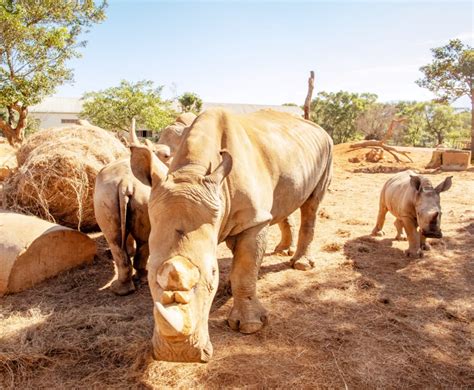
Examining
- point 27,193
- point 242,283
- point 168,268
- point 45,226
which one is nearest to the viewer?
point 168,268

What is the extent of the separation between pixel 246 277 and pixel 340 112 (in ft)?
128

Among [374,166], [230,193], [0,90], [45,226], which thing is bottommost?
[374,166]

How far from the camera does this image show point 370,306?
14.4ft

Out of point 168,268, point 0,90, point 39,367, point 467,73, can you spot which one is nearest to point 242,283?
point 168,268

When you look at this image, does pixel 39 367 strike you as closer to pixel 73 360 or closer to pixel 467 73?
pixel 73 360

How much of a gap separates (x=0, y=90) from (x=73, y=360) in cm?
1313

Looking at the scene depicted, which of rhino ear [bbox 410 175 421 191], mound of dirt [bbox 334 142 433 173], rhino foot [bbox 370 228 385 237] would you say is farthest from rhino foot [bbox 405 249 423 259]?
mound of dirt [bbox 334 142 433 173]

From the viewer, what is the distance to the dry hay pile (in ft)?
18.8

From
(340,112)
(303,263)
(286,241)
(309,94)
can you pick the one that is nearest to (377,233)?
(286,241)

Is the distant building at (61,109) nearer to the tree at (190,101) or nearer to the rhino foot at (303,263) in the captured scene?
the tree at (190,101)

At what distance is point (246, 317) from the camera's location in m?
3.70

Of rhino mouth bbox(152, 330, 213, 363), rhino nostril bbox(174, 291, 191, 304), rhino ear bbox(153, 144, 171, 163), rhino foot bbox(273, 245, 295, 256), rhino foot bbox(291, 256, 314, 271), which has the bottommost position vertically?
rhino foot bbox(273, 245, 295, 256)

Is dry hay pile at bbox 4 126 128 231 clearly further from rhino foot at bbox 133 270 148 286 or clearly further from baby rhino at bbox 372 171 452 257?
baby rhino at bbox 372 171 452 257

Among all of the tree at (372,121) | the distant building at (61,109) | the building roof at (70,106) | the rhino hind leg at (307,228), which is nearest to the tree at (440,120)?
the tree at (372,121)
